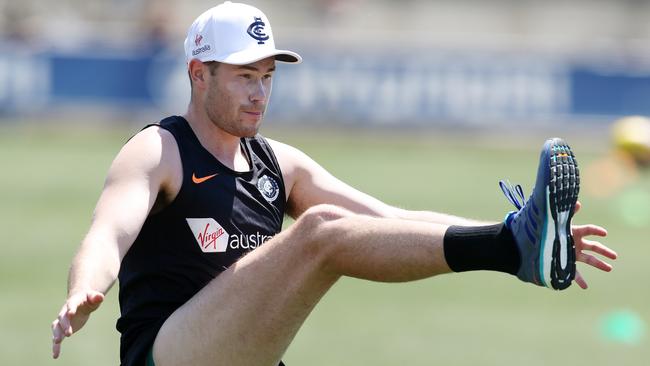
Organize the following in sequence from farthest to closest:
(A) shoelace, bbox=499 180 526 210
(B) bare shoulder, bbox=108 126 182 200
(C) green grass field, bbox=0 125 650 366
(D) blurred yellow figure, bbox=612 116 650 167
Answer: (D) blurred yellow figure, bbox=612 116 650 167
(C) green grass field, bbox=0 125 650 366
(B) bare shoulder, bbox=108 126 182 200
(A) shoelace, bbox=499 180 526 210

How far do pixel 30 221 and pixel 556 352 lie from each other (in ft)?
25.2

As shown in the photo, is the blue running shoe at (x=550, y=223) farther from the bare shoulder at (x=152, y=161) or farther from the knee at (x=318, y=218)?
the bare shoulder at (x=152, y=161)

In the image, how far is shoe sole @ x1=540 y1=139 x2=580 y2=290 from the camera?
550cm

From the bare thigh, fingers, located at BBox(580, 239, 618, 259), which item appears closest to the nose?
the bare thigh

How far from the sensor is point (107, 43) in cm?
2552

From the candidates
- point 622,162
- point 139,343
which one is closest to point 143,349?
point 139,343

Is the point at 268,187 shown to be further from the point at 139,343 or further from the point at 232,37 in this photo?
the point at 139,343

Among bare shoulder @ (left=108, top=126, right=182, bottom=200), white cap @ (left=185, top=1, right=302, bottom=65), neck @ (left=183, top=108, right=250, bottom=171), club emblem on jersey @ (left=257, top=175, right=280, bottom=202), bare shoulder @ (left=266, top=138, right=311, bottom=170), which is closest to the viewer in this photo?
bare shoulder @ (left=108, top=126, right=182, bottom=200)

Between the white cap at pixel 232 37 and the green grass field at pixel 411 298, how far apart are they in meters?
3.10

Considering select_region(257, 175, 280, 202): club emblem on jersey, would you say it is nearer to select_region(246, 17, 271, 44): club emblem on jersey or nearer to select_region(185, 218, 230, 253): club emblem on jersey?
select_region(185, 218, 230, 253): club emblem on jersey

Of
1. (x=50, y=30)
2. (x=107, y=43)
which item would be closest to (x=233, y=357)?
(x=107, y=43)

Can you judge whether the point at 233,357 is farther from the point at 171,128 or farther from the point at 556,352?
the point at 556,352

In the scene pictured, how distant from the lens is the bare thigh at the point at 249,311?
5.82 m

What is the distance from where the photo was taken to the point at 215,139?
6641 millimetres
